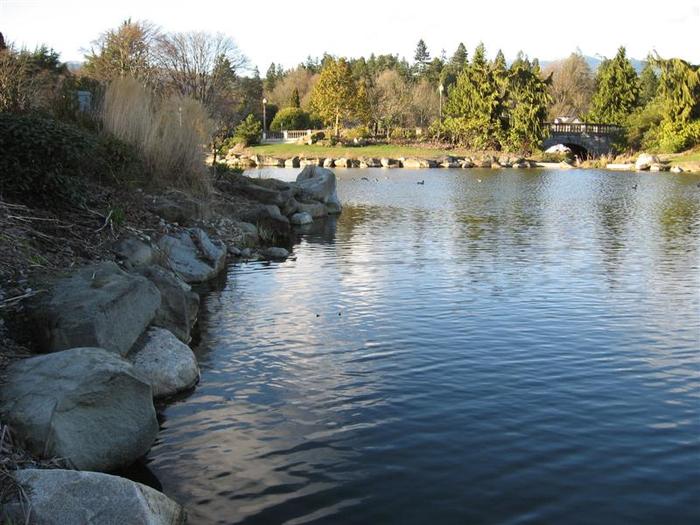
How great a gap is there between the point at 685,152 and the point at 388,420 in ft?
185

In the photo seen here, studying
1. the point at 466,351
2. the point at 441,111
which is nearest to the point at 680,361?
the point at 466,351

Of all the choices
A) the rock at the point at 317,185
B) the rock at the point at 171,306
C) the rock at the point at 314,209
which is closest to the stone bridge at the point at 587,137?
the rock at the point at 317,185

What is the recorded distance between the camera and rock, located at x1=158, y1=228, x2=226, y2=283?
12.6m

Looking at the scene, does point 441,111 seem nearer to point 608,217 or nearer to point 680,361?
point 608,217

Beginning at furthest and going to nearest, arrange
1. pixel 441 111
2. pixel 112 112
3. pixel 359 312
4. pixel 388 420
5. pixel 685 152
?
1. pixel 441 111
2. pixel 685 152
3. pixel 112 112
4. pixel 359 312
5. pixel 388 420

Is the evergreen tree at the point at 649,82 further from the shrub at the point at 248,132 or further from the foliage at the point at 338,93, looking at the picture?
the shrub at the point at 248,132

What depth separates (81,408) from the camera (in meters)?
5.45

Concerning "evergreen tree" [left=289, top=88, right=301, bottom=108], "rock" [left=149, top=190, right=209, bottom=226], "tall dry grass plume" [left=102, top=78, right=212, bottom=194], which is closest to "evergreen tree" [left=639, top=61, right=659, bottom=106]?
"evergreen tree" [left=289, top=88, right=301, bottom=108]

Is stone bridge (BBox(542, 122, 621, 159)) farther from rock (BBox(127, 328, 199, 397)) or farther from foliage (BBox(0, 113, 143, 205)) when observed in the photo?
rock (BBox(127, 328, 199, 397))

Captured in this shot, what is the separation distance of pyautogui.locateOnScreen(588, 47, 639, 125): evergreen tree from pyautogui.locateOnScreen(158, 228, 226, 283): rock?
59.0 meters

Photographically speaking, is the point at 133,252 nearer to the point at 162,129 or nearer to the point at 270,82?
the point at 162,129

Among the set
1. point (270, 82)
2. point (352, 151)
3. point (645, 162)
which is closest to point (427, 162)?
point (352, 151)

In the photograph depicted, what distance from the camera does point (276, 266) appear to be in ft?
48.6

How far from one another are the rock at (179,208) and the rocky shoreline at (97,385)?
3.09 m
